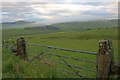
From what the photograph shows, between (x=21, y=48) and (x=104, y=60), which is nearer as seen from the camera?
(x=104, y=60)

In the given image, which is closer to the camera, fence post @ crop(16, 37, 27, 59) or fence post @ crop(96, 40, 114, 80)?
fence post @ crop(96, 40, 114, 80)

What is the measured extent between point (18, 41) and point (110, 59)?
8.05 metres

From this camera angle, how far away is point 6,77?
10070mm

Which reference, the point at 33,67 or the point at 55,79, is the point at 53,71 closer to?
the point at 55,79

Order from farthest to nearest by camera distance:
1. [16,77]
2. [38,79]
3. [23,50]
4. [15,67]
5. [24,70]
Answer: [23,50]
[15,67]
[24,70]
[16,77]
[38,79]

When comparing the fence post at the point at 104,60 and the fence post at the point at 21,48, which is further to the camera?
the fence post at the point at 21,48

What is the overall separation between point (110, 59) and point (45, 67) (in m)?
2.53

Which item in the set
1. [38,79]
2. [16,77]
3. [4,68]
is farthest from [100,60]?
[4,68]

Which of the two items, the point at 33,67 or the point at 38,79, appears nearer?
the point at 38,79

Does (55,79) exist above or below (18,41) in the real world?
below

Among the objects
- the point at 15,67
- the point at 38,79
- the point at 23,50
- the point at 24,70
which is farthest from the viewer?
the point at 23,50

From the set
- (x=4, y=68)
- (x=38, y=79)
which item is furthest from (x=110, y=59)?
(x=4, y=68)

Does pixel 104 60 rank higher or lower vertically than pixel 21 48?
lower

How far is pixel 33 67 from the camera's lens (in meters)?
10.4
